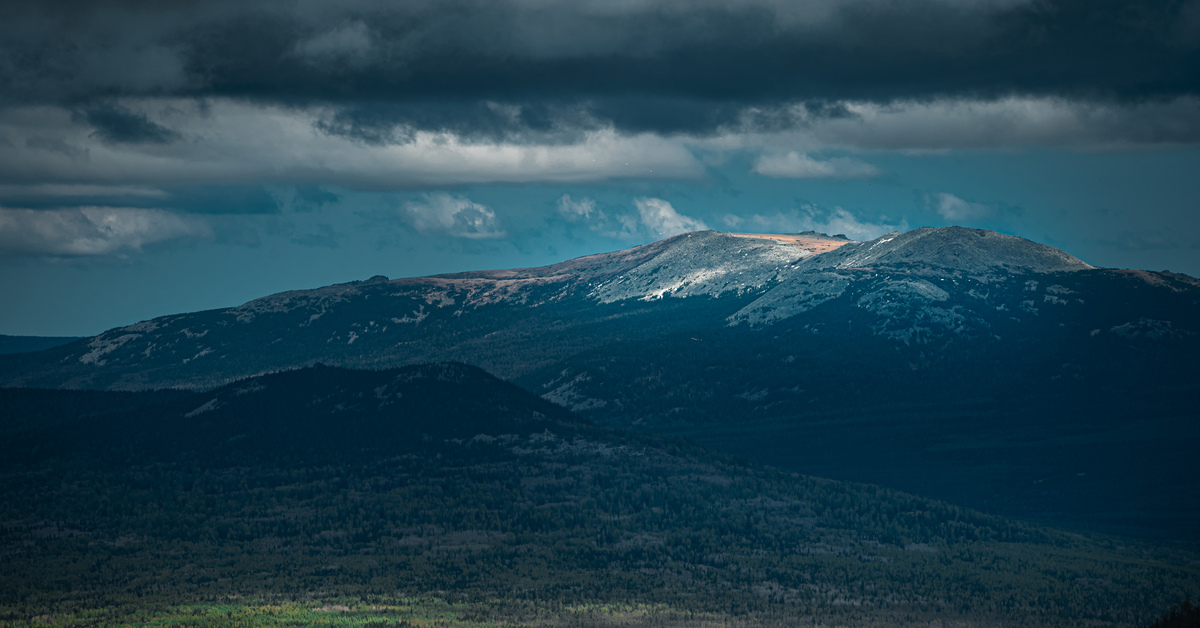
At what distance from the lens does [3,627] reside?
196375mm

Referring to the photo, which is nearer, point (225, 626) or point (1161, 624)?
point (1161, 624)

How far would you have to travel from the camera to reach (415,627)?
656 feet

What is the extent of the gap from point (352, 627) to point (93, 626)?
36.4m

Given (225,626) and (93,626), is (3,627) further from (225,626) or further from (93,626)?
(225,626)

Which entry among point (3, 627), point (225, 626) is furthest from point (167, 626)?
point (3, 627)

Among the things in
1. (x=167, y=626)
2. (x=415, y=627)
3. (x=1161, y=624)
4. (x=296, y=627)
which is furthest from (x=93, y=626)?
(x=1161, y=624)

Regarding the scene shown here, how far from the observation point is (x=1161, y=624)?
137 m

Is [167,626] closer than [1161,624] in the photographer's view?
No

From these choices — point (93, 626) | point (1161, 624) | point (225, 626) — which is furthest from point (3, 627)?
point (1161, 624)

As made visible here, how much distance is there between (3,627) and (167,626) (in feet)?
75.0

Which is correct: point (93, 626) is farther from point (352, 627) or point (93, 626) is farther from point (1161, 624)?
point (1161, 624)

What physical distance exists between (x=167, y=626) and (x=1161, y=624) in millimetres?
130774

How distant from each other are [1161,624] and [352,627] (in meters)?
109

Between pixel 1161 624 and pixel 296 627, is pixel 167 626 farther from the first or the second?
pixel 1161 624
